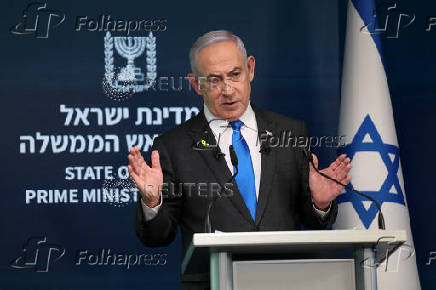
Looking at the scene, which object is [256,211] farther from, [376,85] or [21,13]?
[21,13]

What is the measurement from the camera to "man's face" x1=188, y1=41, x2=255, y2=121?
3.37 meters

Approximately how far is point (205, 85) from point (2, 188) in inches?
75.4

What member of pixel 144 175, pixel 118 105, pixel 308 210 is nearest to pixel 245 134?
pixel 308 210

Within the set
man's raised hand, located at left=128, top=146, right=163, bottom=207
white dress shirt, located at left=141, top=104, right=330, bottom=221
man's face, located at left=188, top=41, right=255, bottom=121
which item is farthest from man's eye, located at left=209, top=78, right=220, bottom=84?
man's raised hand, located at left=128, top=146, right=163, bottom=207

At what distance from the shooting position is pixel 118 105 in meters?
4.78

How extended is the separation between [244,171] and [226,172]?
93mm

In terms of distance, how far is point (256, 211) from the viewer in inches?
119

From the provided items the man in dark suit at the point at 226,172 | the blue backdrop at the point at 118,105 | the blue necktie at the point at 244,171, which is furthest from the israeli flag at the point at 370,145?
the blue necktie at the point at 244,171

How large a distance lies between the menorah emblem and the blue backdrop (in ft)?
0.05

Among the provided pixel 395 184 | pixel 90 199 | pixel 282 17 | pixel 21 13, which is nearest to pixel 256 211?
pixel 395 184

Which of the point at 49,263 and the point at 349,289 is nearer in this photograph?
the point at 349,289

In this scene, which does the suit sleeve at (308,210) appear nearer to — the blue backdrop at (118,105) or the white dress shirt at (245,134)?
the white dress shirt at (245,134)

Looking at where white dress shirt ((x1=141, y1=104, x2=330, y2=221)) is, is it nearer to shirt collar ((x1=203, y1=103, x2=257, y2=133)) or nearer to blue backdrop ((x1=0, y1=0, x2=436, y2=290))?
shirt collar ((x1=203, y1=103, x2=257, y2=133))

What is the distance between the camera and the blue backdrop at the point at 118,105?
4.70m
